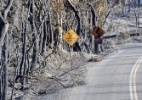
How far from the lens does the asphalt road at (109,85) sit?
20525mm

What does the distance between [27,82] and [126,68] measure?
5964 mm

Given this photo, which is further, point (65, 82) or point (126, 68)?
point (126, 68)

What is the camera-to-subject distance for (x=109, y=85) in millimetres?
23375

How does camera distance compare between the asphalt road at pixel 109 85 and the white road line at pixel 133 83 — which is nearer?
the white road line at pixel 133 83

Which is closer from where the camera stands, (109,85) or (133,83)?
(109,85)

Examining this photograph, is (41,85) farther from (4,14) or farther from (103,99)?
(4,14)

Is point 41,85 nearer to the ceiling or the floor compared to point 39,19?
nearer to the floor

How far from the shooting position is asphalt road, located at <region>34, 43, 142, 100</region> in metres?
20.5

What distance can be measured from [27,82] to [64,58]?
8.57 m

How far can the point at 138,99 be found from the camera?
19422mm

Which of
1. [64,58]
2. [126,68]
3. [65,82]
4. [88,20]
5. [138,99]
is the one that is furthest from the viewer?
[88,20]

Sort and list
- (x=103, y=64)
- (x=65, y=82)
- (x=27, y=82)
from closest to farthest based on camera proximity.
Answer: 1. (x=65, y=82)
2. (x=27, y=82)
3. (x=103, y=64)

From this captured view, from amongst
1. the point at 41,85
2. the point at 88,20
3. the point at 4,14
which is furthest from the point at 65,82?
the point at 88,20

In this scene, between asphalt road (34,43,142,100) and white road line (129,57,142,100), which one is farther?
asphalt road (34,43,142,100)
